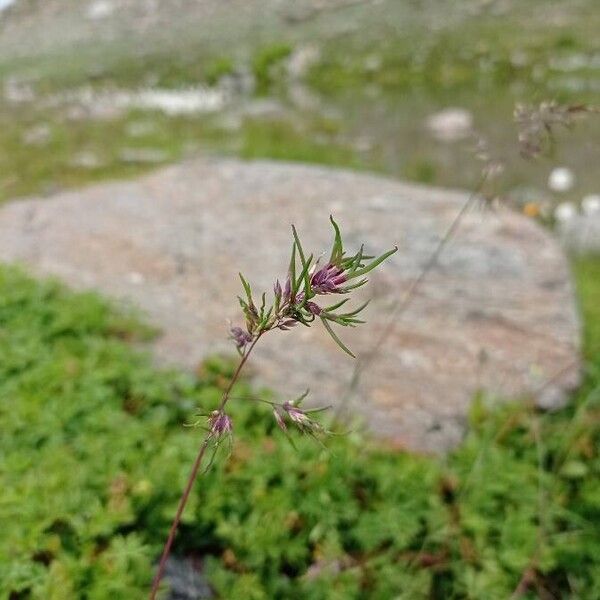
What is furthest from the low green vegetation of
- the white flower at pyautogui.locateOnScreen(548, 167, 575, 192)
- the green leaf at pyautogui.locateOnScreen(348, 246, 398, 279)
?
the white flower at pyautogui.locateOnScreen(548, 167, 575, 192)

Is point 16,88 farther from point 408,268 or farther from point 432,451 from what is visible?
point 432,451

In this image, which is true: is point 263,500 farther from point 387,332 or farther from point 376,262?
point 376,262

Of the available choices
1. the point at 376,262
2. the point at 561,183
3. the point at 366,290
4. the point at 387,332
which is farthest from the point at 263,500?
the point at 561,183

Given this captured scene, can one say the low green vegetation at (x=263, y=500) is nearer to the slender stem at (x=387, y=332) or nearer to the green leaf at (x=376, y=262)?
the slender stem at (x=387, y=332)

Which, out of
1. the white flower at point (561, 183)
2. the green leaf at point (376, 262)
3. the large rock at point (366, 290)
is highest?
the green leaf at point (376, 262)

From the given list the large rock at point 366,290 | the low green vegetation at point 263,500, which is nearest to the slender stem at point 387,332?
the large rock at point 366,290

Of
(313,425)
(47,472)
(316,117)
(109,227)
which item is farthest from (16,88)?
(313,425)

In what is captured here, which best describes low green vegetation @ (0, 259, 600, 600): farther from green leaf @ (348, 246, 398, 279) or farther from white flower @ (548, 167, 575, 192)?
white flower @ (548, 167, 575, 192)
